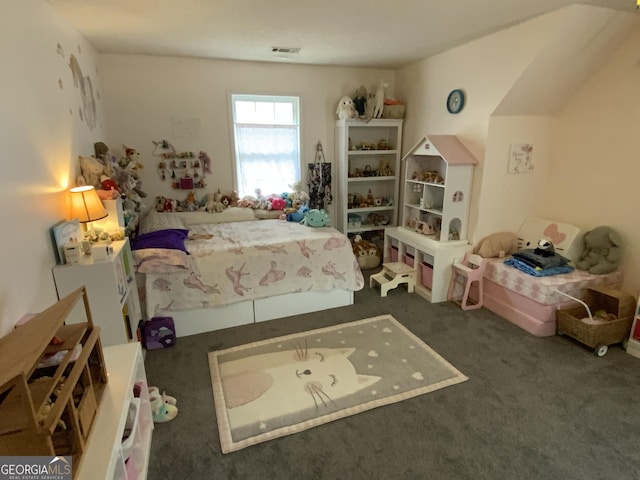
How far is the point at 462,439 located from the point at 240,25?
2.95 m

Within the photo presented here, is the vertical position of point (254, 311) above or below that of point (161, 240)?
below

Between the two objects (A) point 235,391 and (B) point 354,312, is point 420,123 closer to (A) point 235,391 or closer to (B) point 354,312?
(B) point 354,312

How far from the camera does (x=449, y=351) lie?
258cm

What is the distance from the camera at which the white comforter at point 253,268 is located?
2.70 m

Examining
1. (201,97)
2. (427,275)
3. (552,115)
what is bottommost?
(427,275)

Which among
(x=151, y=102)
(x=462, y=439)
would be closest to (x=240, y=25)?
Answer: (x=151, y=102)

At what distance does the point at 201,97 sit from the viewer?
3.74 meters

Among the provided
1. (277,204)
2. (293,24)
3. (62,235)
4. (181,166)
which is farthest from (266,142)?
(62,235)

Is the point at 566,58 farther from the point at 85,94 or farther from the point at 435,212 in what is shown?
→ the point at 85,94

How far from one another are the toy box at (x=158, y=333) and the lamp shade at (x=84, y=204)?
2.84ft

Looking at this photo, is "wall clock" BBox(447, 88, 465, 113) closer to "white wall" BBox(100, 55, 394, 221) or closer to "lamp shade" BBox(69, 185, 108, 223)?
"white wall" BBox(100, 55, 394, 221)

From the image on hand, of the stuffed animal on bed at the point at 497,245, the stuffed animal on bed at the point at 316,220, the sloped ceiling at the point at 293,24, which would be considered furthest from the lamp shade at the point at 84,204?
the stuffed animal on bed at the point at 497,245

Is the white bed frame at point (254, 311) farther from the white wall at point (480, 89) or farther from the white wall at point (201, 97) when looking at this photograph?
the white wall at point (201, 97)

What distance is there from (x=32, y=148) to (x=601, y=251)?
12.8ft
